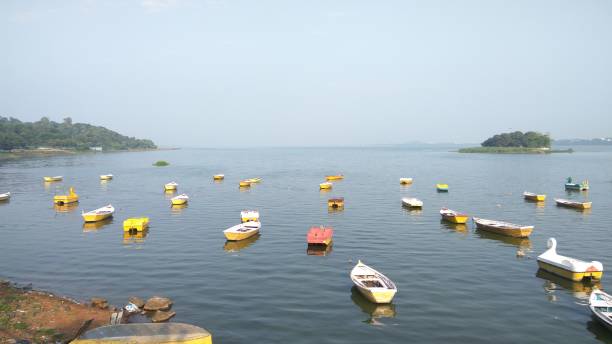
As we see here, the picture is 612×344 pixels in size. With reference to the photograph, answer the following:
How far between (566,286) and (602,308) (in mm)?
6353

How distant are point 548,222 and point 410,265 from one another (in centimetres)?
2928

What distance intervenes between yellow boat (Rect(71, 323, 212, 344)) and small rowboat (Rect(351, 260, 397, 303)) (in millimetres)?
11194

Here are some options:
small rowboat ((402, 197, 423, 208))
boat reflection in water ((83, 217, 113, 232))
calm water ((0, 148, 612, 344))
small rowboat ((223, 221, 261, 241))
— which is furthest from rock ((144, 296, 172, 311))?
small rowboat ((402, 197, 423, 208))

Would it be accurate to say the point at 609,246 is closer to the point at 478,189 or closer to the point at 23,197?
the point at 478,189

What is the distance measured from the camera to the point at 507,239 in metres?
45.2

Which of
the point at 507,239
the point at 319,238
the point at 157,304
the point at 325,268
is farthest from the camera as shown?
the point at 507,239

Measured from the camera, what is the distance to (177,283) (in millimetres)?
31453

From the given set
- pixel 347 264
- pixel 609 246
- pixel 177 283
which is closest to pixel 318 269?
pixel 347 264

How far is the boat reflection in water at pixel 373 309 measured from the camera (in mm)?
25794

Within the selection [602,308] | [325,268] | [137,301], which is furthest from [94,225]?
[602,308]

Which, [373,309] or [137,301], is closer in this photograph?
[137,301]

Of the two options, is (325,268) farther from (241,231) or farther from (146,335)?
(146,335)

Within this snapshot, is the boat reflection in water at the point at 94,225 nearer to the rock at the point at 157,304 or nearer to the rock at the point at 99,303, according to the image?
the rock at the point at 99,303

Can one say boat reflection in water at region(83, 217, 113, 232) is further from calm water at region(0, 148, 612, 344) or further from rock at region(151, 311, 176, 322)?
rock at region(151, 311, 176, 322)
